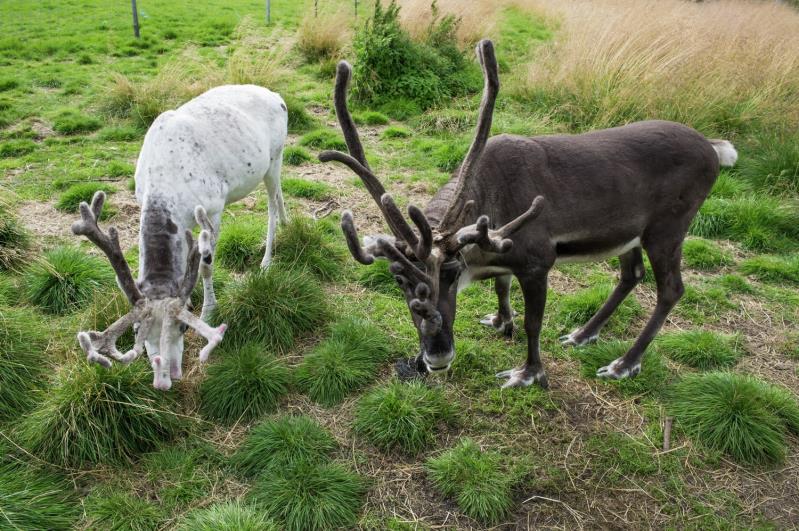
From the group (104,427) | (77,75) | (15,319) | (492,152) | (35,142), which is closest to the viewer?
(104,427)

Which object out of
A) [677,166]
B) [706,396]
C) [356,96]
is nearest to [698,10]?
[356,96]

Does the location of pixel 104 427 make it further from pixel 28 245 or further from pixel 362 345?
pixel 28 245

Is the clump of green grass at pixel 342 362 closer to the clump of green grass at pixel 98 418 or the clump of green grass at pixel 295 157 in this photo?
the clump of green grass at pixel 98 418

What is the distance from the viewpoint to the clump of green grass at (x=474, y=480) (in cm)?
301

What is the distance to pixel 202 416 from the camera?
359cm

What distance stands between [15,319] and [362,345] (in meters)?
2.44

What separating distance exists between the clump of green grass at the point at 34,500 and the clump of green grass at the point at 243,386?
0.89m

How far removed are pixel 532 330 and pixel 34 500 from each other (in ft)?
9.97

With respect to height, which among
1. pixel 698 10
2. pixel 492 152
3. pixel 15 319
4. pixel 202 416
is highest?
pixel 698 10

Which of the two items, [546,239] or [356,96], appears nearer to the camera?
[546,239]

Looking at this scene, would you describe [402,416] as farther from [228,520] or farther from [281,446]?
[228,520]

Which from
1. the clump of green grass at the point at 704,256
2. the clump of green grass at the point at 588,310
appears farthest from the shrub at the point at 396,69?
the clump of green grass at the point at 588,310

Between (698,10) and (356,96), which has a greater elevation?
(698,10)

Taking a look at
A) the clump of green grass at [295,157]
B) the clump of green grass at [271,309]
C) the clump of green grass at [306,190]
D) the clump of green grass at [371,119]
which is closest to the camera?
the clump of green grass at [271,309]
